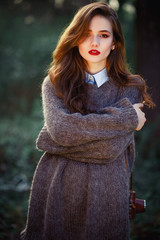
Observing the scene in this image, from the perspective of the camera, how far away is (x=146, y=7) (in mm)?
4664

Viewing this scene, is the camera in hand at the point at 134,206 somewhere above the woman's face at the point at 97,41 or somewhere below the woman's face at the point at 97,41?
below

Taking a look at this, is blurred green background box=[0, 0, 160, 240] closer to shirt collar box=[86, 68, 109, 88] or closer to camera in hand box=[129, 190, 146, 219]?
camera in hand box=[129, 190, 146, 219]

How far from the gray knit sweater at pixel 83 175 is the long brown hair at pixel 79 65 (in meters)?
0.08

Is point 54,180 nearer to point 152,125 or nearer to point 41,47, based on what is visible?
point 152,125

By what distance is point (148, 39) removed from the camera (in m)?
4.84

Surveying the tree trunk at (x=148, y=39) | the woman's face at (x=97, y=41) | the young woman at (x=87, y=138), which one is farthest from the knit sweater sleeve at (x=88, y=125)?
the tree trunk at (x=148, y=39)

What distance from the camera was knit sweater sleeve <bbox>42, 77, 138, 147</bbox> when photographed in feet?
5.69

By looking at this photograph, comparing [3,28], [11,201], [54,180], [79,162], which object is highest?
[3,28]

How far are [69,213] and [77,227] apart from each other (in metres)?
0.12

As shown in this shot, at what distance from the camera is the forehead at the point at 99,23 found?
188cm

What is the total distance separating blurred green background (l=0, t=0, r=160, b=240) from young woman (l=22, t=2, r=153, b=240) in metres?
1.21

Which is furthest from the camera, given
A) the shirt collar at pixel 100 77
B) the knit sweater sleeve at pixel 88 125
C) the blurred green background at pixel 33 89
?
the blurred green background at pixel 33 89

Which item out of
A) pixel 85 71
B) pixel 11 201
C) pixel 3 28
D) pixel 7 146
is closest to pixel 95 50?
pixel 85 71

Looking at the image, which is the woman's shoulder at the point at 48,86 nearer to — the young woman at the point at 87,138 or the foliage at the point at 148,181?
the young woman at the point at 87,138
